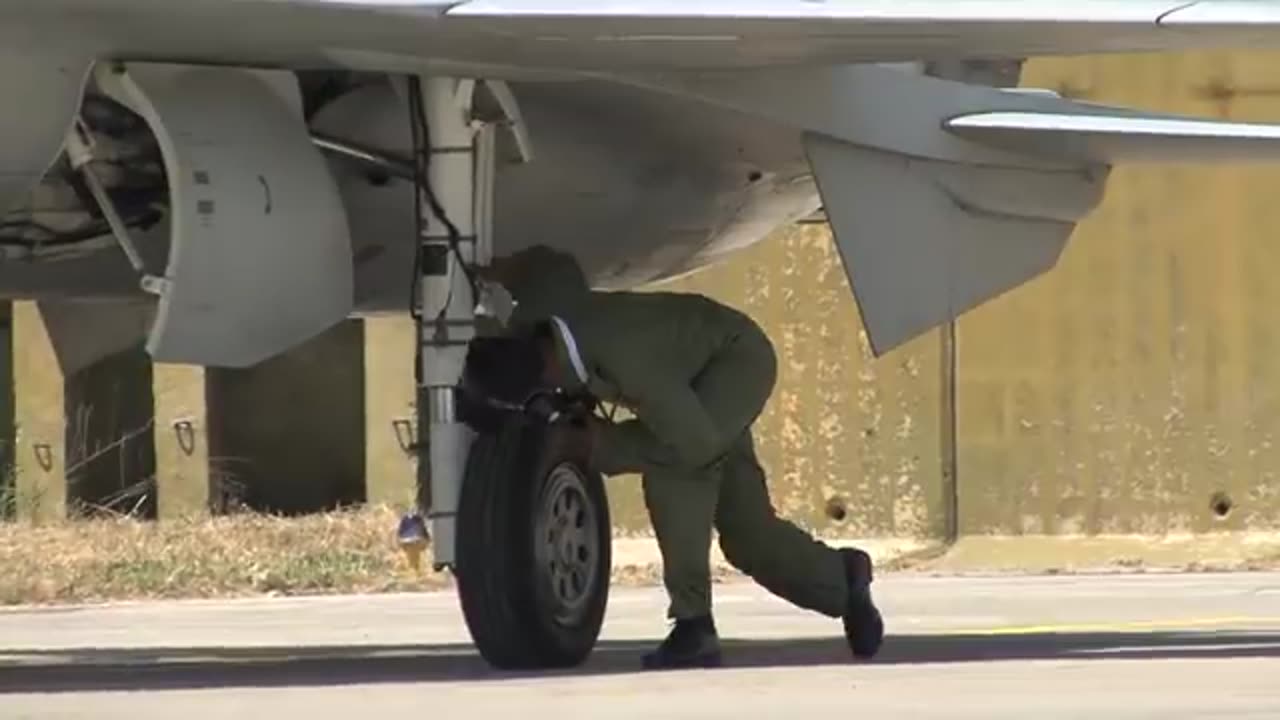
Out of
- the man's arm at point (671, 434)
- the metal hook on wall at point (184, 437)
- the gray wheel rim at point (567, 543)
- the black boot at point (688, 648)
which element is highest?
the man's arm at point (671, 434)

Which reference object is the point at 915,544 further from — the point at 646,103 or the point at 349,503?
the point at 646,103

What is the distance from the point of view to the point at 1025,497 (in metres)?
19.4

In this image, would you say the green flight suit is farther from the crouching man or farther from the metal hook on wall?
the metal hook on wall

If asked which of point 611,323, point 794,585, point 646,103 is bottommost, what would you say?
point 794,585

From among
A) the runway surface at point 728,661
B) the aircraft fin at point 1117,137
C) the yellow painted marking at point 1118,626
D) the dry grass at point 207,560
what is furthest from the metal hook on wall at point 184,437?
the aircraft fin at point 1117,137

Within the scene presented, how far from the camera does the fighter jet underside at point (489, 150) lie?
9633mm

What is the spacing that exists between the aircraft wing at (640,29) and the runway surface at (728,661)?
2092 mm

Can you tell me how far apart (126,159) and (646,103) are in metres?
1.99

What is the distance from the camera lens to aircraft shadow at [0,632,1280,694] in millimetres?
10156

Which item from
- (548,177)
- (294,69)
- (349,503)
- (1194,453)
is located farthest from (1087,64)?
(294,69)

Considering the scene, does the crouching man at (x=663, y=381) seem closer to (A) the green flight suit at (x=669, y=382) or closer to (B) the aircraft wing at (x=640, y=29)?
(A) the green flight suit at (x=669, y=382)

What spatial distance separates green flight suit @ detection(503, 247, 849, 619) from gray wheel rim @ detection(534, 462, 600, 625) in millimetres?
180

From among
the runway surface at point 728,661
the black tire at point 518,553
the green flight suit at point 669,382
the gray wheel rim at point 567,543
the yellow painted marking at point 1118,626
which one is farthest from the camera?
the yellow painted marking at point 1118,626

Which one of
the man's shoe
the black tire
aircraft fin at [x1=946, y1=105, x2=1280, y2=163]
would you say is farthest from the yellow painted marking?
the black tire
